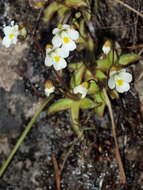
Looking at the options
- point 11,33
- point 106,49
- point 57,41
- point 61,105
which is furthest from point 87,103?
point 11,33

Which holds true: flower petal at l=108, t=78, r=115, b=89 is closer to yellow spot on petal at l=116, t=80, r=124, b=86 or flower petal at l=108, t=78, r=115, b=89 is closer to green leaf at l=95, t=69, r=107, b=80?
yellow spot on petal at l=116, t=80, r=124, b=86

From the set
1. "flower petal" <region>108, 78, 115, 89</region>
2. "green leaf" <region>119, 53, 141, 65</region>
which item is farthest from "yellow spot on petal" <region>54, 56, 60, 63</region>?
"green leaf" <region>119, 53, 141, 65</region>

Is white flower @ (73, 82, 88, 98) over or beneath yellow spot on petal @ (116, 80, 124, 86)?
beneath

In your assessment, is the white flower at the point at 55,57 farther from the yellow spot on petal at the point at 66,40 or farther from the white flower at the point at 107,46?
the white flower at the point at 107,46

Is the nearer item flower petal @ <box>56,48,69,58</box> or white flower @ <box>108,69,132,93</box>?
flower petal @ <box>56,48,69,58</box>

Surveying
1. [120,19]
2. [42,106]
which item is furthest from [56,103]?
[120,19]

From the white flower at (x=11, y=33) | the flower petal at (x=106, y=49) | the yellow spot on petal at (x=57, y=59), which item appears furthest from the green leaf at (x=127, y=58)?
the white flower at (x=11, y=33)
